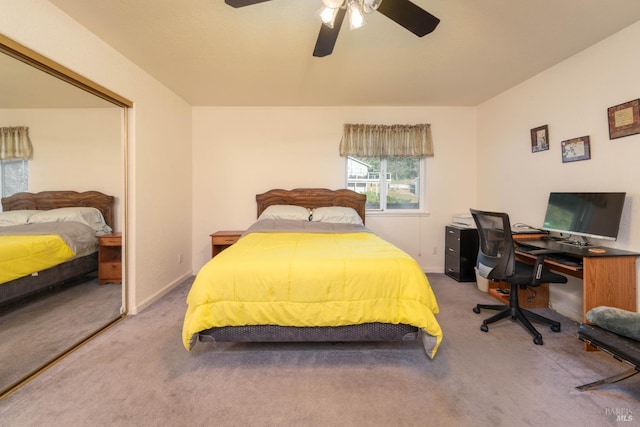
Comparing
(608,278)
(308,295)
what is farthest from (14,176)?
(608,278)

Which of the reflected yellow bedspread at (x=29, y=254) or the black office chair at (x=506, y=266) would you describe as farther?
the black office chair at (x=506, y=266)

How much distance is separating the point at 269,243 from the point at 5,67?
205cm

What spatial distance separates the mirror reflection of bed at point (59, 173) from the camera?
5.42 ft

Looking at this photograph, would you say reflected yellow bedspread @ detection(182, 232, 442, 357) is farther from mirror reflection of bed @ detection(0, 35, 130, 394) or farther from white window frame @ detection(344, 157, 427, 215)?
→ white window frame @ detection(344, 157, 427, 215)

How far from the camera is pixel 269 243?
2.36 metres

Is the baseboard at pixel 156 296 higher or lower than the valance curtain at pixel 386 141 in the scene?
lower

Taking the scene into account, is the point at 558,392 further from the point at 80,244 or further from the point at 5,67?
the point at 5,67

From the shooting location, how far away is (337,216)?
332cm

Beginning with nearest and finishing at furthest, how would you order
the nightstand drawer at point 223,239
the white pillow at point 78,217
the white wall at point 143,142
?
the white wall at point 143,142 → the white pillow at point 78,217 → the nightstand drawer at point 223,239

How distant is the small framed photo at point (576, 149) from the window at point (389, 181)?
1.58m

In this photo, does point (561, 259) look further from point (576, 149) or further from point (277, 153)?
point (277, 153)

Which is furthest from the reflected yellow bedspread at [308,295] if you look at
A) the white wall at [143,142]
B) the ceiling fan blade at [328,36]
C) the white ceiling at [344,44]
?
the white ceiling at [344,44]

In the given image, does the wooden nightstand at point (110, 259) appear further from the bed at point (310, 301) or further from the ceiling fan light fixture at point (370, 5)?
the ceiling fan light fixture at point (370, 5)

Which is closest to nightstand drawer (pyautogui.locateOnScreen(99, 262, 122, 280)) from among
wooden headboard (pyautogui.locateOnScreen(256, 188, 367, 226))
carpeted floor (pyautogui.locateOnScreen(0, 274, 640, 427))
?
carpeted floor (pyautogui.locateOnScreen(0, 274, 640, 427))
